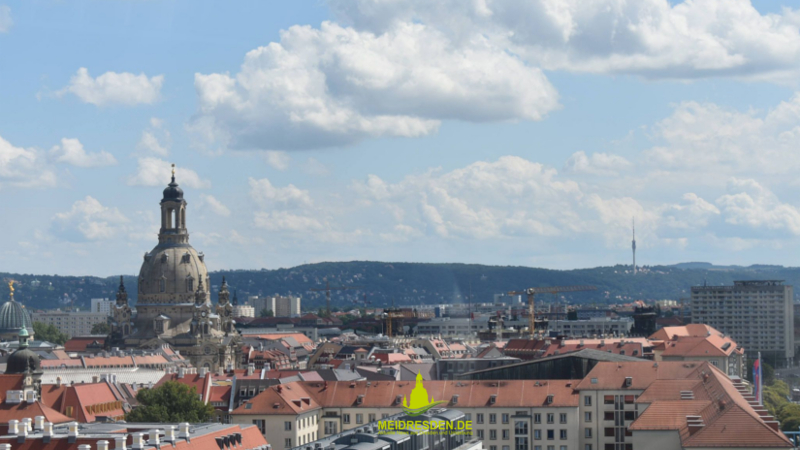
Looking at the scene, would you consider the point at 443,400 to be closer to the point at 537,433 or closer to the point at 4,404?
the point at 537,433

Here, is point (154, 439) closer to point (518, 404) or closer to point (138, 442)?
point (138, 442)

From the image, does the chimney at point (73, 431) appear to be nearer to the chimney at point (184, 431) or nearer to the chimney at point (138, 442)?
the chimney at point (138, 442)

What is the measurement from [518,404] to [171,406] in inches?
892

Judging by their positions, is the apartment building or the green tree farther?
the green tree

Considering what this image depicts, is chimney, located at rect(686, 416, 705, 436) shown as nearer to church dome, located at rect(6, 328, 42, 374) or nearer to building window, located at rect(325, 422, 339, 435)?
building window, located at rect(325, 422, 339, 435)

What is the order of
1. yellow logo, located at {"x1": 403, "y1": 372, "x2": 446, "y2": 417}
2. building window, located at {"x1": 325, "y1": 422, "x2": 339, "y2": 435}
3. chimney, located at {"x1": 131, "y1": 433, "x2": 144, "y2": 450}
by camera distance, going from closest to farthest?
chimney, located at {"x1": 131, "y1": 433, "x2": 144, "y2": 450}
yellow logo, located at {"x1": 403, "y1": 372, "x2": 446, "y2": 417}
building window, located at {"x1": 325, "y1": 422, "x2": 339, "y2": 435}

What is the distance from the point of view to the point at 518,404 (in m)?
91.9

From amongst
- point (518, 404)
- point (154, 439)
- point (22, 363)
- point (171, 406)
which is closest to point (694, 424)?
point (154, 439)

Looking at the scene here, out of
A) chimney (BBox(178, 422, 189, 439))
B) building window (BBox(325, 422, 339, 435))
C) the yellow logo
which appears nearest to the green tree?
building window (BBox(325, 422, 339, 435))

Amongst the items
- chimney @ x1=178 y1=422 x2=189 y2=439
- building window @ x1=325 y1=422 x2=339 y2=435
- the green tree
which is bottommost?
building window @ x1=325 y1=422 x2=339 y2=435

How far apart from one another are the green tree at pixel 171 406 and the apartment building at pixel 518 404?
370 cm

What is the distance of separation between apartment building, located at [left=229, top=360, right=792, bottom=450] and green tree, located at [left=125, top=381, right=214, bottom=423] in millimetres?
3697

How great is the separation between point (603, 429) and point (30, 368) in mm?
48124

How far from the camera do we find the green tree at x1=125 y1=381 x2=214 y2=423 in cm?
9188
